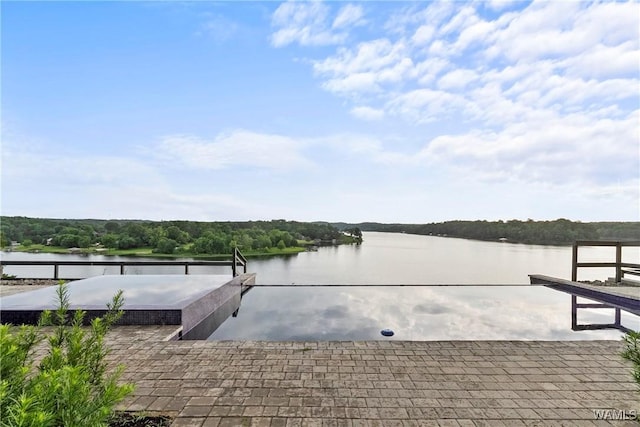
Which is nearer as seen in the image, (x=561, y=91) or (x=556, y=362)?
(x=556, y=362)

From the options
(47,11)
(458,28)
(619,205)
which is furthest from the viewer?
(619,205)

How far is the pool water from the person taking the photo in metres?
3.88

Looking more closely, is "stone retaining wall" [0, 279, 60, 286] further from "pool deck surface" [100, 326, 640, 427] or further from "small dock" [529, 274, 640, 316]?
"small dock" [529, 274, 640, 316]

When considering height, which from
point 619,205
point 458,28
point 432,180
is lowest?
point 619,205

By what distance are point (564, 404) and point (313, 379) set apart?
66.0 inches

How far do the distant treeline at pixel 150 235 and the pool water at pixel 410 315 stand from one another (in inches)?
710

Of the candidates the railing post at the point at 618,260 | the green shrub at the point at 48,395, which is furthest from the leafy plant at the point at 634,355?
the railing post at the point at 618,260

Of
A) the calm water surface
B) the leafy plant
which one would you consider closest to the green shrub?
the leafy plant

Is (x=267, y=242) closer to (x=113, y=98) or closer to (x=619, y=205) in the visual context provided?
(x=113, y=98)

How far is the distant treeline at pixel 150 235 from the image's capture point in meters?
22.4

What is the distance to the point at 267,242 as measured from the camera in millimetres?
29828

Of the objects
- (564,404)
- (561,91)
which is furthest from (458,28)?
(564,404)

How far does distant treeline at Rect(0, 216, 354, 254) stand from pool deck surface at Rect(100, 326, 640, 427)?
800 inches

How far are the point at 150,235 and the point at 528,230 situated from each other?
34.2 meters
